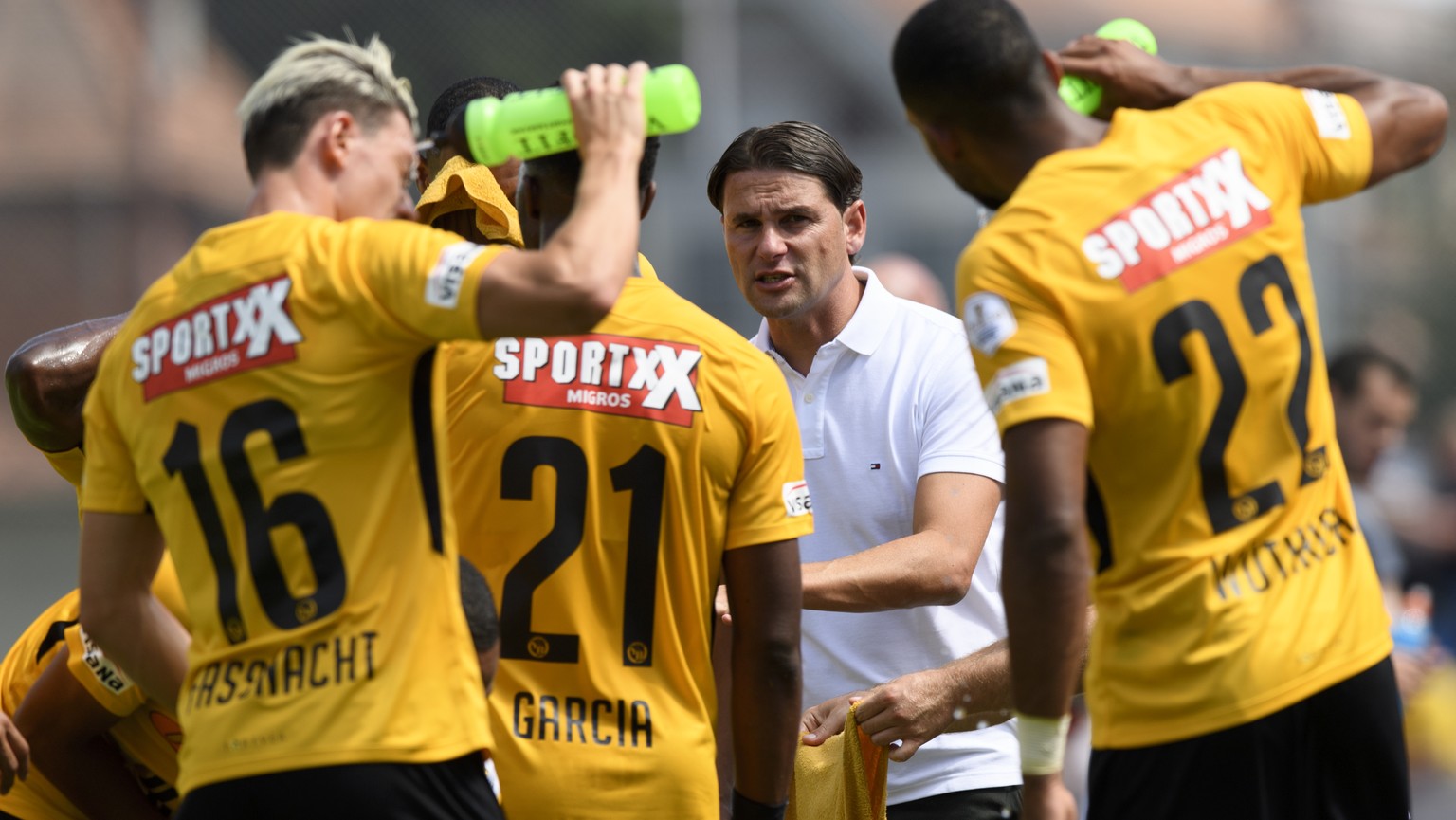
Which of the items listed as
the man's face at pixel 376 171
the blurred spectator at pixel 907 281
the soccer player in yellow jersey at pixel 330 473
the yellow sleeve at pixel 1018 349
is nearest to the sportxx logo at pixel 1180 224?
the yellow sleeve at pixel 1018 349

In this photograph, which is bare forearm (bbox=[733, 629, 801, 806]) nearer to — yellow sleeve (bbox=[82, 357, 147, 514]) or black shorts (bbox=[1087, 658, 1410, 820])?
black shorts (bbox=[1087, 658, 1410, 820])

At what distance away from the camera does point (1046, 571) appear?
321 cm

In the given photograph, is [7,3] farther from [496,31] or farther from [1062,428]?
[1062,428]

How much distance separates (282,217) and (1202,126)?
1822 mm

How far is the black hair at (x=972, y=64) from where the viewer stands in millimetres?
3377

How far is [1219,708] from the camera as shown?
328cm

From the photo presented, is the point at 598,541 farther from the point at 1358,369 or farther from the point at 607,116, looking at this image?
the point at 1358,369

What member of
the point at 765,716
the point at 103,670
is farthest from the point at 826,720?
the point at 103,670

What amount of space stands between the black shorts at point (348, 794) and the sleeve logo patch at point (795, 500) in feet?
3.59

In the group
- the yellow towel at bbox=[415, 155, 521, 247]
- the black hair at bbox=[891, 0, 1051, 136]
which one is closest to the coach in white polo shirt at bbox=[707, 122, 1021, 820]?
the yellow towel at bbox=[415, 155, 521, 247]

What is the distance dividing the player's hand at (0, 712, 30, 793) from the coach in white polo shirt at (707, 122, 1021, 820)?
206 cm

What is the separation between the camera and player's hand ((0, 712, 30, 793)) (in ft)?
13.8

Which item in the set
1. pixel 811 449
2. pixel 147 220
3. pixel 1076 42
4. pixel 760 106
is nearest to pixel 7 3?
pixel 147 220

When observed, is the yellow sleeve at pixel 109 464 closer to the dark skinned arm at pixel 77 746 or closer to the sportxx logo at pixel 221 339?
the sportxx logo at pixel 221 339
